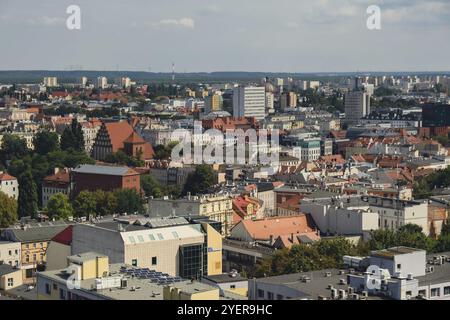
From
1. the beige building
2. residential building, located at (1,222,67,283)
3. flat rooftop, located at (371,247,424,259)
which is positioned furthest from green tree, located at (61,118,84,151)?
flat rooftop, located at (371,247,424,259)

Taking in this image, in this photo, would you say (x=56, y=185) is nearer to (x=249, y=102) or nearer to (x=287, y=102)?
(x=249, y=102)

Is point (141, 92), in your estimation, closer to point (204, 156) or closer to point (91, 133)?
point (91, 133)

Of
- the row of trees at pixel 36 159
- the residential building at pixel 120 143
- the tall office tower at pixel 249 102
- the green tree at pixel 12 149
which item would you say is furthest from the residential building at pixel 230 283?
the tall office tower at pixel 249 102

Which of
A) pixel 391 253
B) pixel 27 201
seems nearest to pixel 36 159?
pixel 27 201

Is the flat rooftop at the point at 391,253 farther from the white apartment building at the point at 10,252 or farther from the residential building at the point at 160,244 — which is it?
the white apartment building at the point at 10,252
